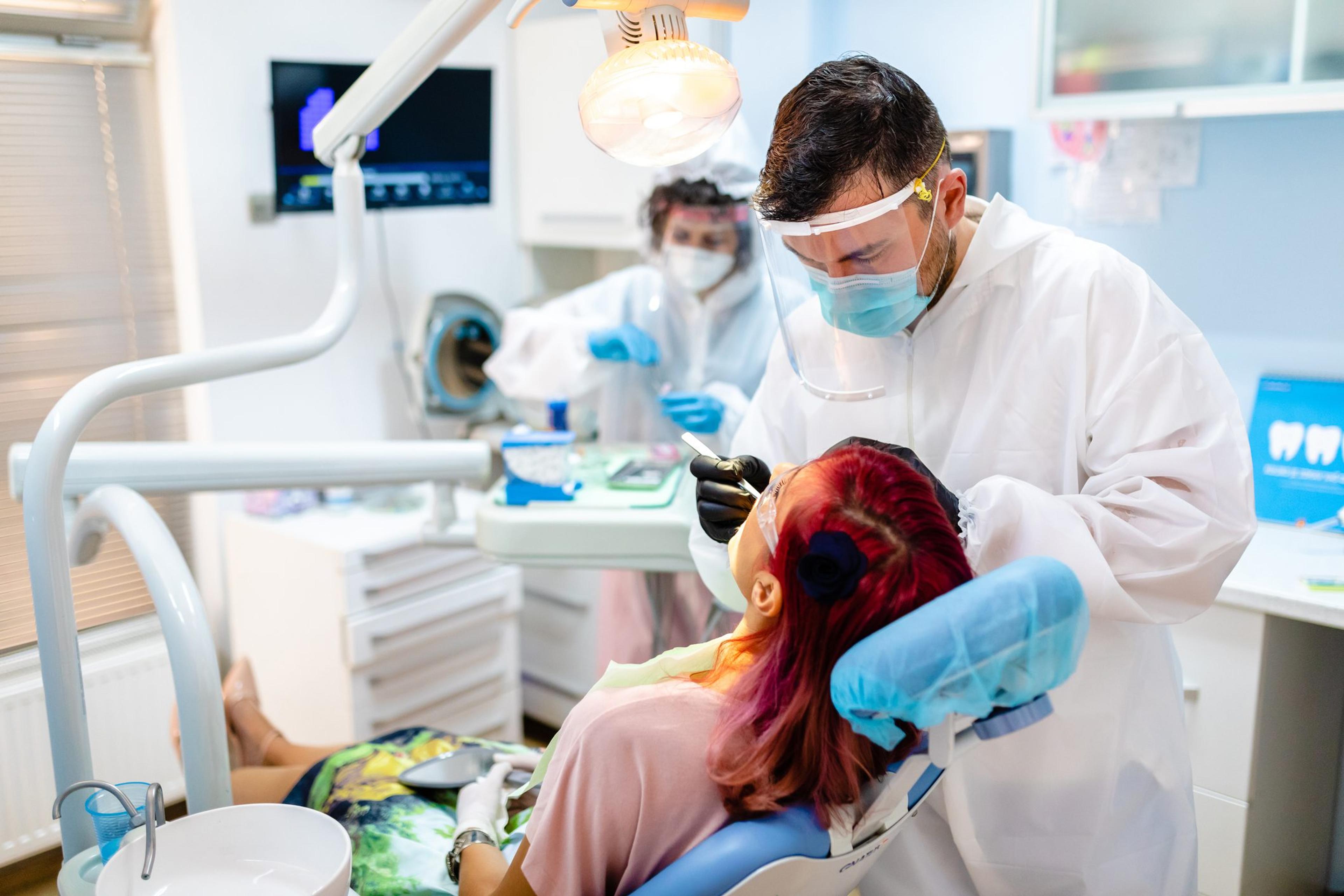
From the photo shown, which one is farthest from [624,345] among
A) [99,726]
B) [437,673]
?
[99,726]

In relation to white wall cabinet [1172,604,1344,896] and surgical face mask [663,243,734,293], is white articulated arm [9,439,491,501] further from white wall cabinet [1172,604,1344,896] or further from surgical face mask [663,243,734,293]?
white wall cabinet [1172,604,1344,896]

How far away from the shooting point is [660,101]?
1.06 metres

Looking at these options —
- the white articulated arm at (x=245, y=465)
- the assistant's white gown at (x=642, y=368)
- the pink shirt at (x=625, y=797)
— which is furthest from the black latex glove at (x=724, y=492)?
the assistant's white gown at (x=642, y=368)

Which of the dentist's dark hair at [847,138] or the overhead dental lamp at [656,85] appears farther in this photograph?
the dentist's dark hair at [847,138]

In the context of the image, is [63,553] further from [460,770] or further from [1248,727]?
[1248,727]

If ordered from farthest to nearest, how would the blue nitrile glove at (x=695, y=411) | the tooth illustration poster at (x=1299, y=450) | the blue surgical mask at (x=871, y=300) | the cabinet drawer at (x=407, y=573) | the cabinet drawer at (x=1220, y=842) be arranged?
the cabinet drawer at (x=407, y=573), the blue nitrile glove at (x=695, y=411), the tooth illustration poster at (x=1299, y=450), the cabinet drawer at (x=1220, y=842), the blue surgical mask at (x=871, y=300)

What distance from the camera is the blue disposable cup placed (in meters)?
1.11

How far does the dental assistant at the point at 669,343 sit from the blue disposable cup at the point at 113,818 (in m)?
1.21

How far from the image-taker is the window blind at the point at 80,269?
94.7 inches

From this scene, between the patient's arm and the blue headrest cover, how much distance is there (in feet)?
1.52

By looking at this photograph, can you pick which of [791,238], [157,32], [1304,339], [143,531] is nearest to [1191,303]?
[1304,339]

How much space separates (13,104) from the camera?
2398mm

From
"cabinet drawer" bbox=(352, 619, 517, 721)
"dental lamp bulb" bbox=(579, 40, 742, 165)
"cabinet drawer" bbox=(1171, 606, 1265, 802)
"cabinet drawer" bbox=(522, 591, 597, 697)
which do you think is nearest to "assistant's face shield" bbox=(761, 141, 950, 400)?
"dental lamp bulb" bbox=(579, 40, 742, 165)

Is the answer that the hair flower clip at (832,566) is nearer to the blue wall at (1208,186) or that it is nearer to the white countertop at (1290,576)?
the white countertop at (1290,576)
